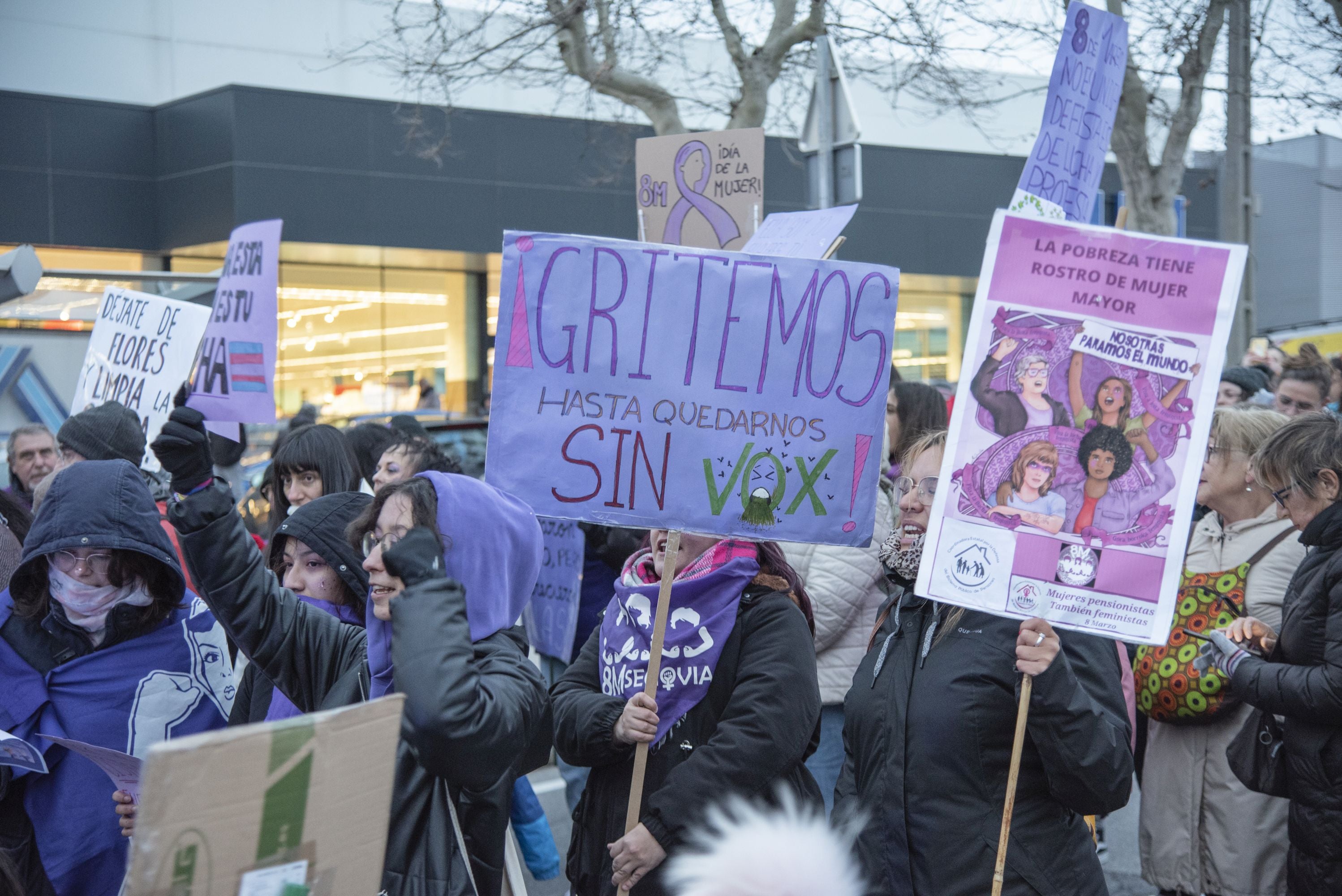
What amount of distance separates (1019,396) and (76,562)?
89.7 inches

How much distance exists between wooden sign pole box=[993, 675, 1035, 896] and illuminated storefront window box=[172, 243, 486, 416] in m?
15.1

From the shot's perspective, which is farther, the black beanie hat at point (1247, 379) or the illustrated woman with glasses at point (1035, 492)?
the black beanie hat at point (1247, 379)

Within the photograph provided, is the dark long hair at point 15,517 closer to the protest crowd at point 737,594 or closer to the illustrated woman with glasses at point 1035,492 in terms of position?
the protest crowd at point 737,594

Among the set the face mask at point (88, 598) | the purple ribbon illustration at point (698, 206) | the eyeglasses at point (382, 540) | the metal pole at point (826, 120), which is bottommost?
the face mask at point (88, 598)

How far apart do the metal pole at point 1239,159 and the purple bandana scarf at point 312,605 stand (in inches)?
340

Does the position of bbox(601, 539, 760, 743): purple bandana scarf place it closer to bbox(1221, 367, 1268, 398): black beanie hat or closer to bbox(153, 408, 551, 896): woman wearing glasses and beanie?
bbox(153, 408, 551, 896): woman wearing glasses and beanie

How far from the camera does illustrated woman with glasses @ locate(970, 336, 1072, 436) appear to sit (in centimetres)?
→ 304

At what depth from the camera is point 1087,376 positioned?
3037 mm

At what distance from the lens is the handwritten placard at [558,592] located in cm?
597

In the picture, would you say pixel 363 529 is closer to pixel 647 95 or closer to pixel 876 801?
pixel 876 801

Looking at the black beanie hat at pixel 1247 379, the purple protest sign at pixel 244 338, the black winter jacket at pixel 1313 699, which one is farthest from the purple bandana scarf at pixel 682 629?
the black beanie hat at pixel 1247 379

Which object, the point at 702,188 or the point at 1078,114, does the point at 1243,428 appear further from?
the point at 702,188

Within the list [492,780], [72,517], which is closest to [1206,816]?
[492,780]

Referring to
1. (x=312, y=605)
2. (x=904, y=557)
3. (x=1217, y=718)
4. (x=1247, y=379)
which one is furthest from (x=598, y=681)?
(x=1247, y=379)
